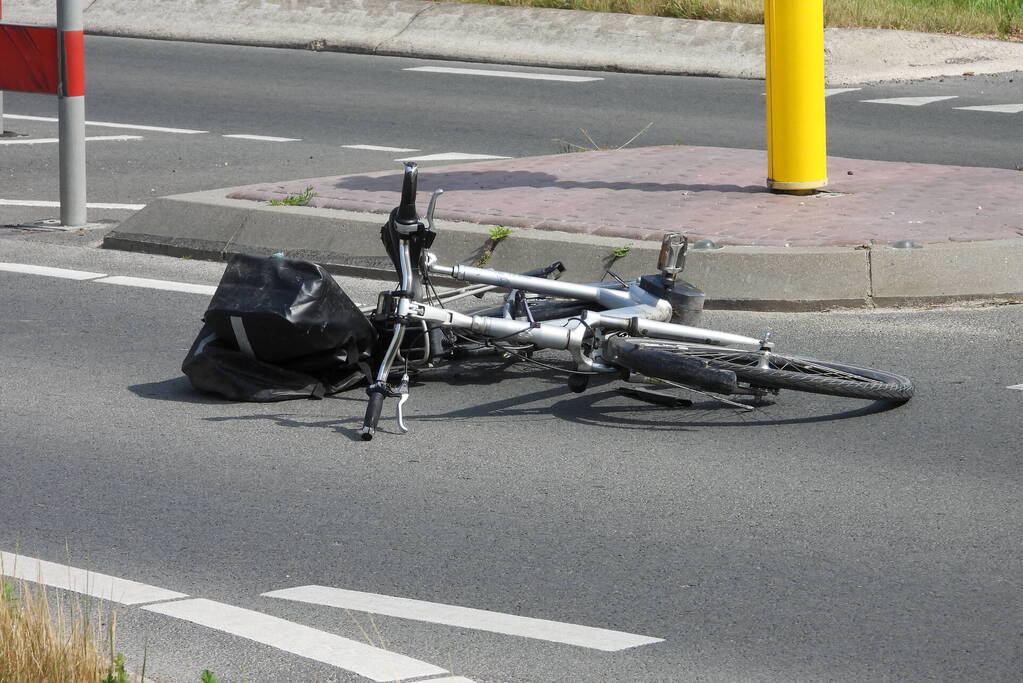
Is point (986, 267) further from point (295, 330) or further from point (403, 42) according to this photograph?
point (403, 42)

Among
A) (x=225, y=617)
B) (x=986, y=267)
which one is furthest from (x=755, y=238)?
(x=225, y=617)

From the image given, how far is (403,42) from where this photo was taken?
19469 millimetres

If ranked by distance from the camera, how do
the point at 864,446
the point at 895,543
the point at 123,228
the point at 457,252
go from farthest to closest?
the point at 123,228 → the point at 457,252 → the point at 864,446 → the point at 895,543

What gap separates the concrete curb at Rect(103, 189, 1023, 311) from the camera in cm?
787

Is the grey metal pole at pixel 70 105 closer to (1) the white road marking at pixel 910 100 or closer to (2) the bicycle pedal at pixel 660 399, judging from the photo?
(2) the bicycle pedal at pixel 660 399

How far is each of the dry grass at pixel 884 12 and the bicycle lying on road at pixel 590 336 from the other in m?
12.5

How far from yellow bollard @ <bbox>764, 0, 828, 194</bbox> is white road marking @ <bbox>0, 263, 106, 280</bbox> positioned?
3.96 metres

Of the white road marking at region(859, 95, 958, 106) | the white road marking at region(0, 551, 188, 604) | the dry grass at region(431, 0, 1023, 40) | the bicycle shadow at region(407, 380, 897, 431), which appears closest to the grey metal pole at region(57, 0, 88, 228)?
the bicycle shadow at region(407, 380, 897, 431)

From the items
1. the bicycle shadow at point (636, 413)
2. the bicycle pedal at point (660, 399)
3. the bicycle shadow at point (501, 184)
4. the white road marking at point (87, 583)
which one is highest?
the bicycle shadow at point (501, 184)

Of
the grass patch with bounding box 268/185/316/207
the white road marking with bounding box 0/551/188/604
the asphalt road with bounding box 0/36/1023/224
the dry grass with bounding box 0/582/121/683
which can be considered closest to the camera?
the dry grass with bounding box 0/582/121/683

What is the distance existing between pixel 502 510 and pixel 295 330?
1458 millimetres

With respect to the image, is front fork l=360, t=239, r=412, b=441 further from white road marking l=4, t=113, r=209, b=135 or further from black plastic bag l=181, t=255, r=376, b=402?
white road marking l=4, t=113, r=209, b=135

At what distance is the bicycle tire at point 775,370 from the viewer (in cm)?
601

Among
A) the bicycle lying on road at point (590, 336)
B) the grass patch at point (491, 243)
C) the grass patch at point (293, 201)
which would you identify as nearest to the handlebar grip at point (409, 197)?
the bicycle lying on road at point (590, 336)
